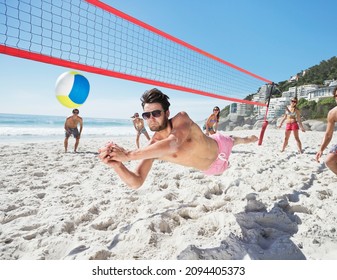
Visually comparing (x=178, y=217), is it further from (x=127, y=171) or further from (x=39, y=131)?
(x=39, y=131)

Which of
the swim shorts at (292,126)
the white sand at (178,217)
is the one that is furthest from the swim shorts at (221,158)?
the swim shorts at (292,126)

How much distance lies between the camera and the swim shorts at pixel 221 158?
8.32 feet

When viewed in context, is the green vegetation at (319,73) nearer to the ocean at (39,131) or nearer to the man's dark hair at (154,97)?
the ocean at (39,131)

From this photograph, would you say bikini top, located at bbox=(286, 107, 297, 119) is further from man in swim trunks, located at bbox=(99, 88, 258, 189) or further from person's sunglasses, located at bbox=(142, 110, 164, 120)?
person's sunglasses, located at bbox=(142, 110, 164, 120)

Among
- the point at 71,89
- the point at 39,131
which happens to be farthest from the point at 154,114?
the point at 39,131

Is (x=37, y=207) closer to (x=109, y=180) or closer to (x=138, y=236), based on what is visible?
(x=109, y=180)

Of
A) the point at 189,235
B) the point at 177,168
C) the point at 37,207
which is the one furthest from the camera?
the point at 177,168

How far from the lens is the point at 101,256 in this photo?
1.66 meters

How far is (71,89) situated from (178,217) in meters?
2.62

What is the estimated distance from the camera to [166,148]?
1.52 metres

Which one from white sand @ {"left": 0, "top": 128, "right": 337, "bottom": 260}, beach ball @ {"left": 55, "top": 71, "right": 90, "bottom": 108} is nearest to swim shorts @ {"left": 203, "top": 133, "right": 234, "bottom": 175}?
white sand @ {"left": 0, "top": 128, "right": 337, "bottom": 260}

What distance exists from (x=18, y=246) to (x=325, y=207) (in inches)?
108

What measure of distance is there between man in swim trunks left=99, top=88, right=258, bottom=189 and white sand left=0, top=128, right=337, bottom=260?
1.41ft
